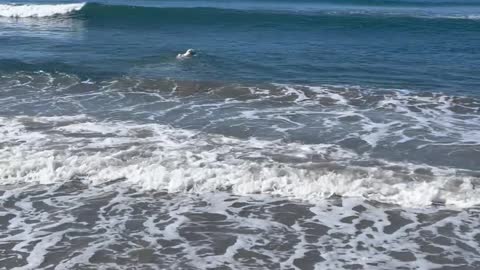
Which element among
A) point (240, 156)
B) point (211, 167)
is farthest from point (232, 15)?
point (211, 167)

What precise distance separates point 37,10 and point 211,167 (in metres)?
21.0

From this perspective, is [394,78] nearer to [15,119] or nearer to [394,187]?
[394,187]

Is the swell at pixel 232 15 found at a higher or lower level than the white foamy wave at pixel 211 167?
higher

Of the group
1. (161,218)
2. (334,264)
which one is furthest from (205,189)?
(334,264)

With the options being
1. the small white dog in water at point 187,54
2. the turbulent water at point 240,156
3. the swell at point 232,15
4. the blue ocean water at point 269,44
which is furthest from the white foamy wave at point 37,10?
the small white dog in water at point 187,54

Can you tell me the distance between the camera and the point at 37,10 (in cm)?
2697

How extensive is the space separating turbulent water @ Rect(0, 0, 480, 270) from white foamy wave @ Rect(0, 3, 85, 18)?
304 inches

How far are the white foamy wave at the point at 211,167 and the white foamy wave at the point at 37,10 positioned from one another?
684 inches

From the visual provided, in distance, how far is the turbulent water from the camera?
6664 millimetres

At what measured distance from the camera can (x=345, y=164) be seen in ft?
29.3

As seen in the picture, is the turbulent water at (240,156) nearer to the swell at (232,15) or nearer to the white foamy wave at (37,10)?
the swell at (232,15)

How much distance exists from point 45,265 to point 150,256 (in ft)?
3.47

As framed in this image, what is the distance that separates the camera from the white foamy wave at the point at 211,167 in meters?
8.10

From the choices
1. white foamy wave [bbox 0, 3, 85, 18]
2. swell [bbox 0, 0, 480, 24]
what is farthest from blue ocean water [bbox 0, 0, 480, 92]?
white foamy wave [bbox 0, 3, 85, 18]
